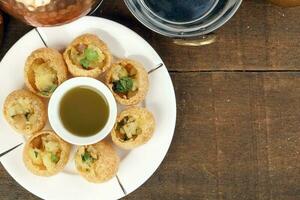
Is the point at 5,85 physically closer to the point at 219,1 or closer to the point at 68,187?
the point at 68,187

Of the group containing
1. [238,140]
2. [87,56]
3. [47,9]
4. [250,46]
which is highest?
[47,9]

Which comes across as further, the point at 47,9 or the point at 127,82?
the point at 127,82

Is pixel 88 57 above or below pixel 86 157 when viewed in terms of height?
above

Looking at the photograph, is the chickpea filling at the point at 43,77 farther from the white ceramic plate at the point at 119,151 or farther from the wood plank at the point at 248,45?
the wood plank at the point at 248,45

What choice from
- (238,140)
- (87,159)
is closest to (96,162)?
(87,159)

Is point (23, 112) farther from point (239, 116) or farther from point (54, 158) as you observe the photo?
point (239, 116)

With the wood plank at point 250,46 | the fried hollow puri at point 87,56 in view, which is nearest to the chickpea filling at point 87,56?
the fried hollow puri at point 87,56

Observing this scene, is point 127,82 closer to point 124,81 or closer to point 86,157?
point 124,81

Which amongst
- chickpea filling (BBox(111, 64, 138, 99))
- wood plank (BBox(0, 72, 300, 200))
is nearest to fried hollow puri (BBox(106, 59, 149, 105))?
chickpea filling (BBox(111, 64, 138, 99))
